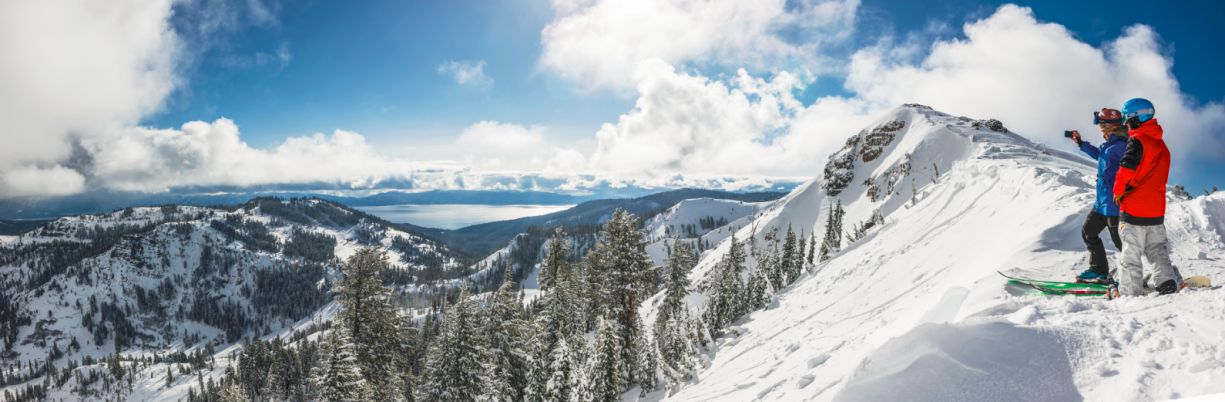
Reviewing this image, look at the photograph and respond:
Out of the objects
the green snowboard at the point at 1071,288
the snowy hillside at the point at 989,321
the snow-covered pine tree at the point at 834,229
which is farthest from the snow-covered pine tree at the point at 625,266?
the snow-covered pine tree at the point at 834,229

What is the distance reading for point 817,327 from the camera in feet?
55.8

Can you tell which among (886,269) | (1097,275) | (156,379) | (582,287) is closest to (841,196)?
(582,287)

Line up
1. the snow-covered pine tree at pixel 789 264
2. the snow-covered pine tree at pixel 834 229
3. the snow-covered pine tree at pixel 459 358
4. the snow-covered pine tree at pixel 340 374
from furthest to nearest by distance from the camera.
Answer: the snow-covered pine tree at pixel 834 229
the snow-covered pine tree at pixel 789 264
the snow-covered pine tree at pixel 459 358
the snow-covered pine tree at pixel 340 374

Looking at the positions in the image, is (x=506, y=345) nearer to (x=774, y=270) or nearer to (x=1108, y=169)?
(x=1108, y=169)

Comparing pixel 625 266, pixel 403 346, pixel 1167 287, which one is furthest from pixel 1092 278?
pixel 403 346

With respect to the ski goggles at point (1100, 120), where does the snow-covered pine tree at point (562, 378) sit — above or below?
below

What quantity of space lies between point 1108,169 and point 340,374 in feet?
83.4

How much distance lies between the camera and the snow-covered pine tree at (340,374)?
2038 centimetres

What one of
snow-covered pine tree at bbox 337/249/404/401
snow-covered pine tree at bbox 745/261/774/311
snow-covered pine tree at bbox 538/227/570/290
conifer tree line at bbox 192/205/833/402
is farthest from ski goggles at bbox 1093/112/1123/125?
snow-covered pine tree at bbox 745/261/774/311

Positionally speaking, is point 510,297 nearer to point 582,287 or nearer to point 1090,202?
point 582,287

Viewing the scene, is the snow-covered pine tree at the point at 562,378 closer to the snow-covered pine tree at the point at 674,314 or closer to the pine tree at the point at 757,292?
the snow-covered pine tree at the point at 674,314

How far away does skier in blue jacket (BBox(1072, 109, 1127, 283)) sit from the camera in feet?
27.7

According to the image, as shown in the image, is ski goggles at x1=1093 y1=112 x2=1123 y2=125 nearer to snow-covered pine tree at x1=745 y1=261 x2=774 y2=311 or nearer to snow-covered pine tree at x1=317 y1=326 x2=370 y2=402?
snow-covered pine tree at x1=317 y1=326 x2=370 y2=402

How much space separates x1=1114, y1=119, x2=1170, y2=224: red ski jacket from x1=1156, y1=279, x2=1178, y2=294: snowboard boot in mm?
1013
